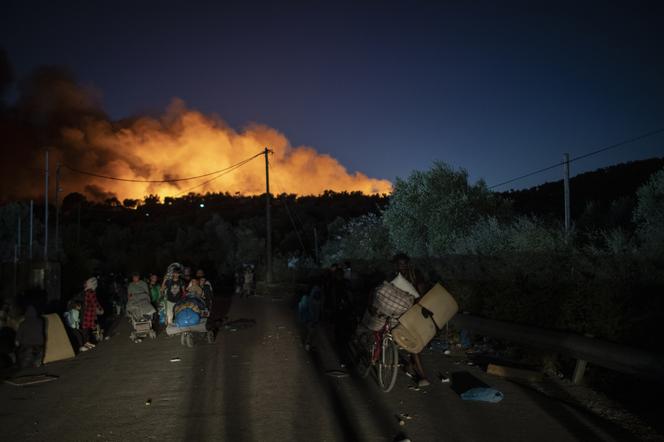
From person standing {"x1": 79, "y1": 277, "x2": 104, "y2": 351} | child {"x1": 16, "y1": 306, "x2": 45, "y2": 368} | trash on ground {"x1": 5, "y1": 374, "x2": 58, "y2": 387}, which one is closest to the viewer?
trash on ground {"x1": 5, "y1": 374, "x2": 58, "y2": 387}

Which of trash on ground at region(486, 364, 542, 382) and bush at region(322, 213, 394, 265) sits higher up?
bush at region(322, 213, 394, 265)

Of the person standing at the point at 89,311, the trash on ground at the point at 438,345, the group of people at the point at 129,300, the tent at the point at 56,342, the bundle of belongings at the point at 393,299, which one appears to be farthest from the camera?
the person standing at the point at 89,311

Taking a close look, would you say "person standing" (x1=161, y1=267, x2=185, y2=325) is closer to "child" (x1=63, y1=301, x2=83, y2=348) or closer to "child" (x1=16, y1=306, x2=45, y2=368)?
"child" (x1=63, y1=301, x2=83, y2=348)

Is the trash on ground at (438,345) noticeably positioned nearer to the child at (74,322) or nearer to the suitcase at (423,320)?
the suitcase at (423,320)

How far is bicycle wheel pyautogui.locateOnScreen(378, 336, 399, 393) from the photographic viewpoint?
8859 mm

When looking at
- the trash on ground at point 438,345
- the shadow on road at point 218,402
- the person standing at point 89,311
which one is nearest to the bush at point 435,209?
the trash on ground at point 438,345

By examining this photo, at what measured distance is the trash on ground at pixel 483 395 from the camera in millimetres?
8125

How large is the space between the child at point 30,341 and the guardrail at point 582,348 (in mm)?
9057

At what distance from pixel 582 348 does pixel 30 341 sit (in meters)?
10.3

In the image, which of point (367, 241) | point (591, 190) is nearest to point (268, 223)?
point (367, 241)

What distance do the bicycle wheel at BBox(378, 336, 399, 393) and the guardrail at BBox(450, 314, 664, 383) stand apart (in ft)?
8.79

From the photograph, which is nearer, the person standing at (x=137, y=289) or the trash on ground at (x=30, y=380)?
the trash on ground at (x=30, y=380)

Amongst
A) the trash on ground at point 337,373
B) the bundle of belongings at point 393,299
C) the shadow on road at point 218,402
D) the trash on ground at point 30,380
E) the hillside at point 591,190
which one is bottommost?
the trash on ground at point 337,373

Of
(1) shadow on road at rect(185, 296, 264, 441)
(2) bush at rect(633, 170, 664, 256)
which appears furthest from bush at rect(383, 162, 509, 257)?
(1) shadow on road at rect(185, 296, 264, 441)
